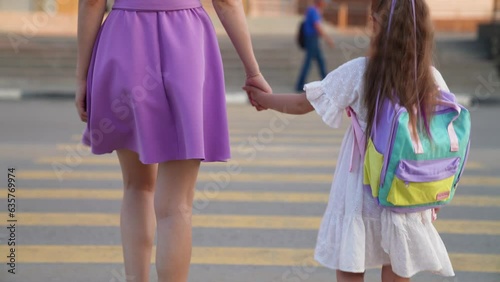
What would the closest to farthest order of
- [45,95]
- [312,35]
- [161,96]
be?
[161,96] → [45,95] → [312,35]

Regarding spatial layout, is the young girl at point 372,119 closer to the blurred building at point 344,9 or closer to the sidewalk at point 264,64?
the sidewalk at point 264,64

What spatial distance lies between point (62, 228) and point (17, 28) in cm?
2128

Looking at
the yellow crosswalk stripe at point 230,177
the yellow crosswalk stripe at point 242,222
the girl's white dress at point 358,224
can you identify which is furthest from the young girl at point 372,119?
the yellow crosswalk stripe at point 230,177

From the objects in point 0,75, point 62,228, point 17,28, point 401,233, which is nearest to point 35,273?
point 62,228

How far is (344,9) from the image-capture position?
29.6 m

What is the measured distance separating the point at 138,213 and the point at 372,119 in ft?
3.11

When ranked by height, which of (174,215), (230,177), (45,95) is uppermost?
(174,215)

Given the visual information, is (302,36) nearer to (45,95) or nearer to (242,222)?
(45,95)

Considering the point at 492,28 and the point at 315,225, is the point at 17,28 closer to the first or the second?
the point at 492,28

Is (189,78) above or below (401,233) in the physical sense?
above

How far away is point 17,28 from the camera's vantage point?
85.8ft

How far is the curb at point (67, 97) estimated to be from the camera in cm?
1555

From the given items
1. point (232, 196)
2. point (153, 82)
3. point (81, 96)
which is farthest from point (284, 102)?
point (232, 196)

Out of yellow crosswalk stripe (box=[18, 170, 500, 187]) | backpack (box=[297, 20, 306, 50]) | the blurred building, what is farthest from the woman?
the blurred building
